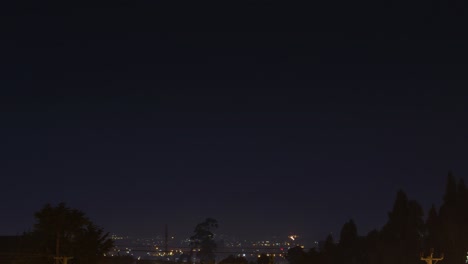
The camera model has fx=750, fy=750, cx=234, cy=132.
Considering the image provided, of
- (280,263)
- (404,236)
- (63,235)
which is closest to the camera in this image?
(63,235)

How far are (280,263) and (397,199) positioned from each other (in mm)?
86246

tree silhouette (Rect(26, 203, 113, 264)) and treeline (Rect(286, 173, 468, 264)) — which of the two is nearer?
tree silhouette (Rect(26, 203, 113, 264))

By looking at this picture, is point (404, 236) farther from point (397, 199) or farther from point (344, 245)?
point (344, 245)

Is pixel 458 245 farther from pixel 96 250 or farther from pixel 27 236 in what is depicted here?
pixel 27 236

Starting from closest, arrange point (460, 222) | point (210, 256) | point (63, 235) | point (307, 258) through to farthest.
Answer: point (63, 235) → point (460, 222) → point (307, 258) → point (210, 256)

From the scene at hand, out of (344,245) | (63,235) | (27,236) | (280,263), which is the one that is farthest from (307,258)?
(280,263)

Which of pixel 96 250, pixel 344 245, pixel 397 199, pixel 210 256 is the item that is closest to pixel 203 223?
pixel 210 256

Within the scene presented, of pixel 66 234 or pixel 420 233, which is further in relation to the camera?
pixel 420 233

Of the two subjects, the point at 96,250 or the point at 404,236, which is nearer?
the point at 96,250

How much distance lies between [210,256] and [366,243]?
46691mm

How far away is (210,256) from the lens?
114 meters

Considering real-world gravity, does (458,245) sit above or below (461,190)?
below

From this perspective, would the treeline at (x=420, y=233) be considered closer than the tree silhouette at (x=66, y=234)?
No

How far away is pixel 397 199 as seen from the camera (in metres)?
59.7
